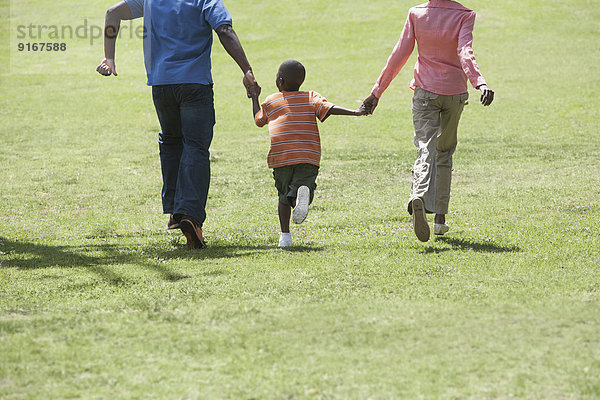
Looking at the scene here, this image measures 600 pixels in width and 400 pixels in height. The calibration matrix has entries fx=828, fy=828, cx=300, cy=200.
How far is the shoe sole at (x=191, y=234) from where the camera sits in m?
6.59

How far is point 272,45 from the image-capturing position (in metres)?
27.1

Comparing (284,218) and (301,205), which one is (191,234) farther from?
(301,205)

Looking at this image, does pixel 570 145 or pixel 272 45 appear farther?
pixel 272 45

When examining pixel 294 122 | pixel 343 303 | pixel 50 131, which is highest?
pixel 294 122

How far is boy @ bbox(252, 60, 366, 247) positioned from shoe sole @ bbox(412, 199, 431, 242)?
0.84m

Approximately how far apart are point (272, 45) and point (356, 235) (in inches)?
814

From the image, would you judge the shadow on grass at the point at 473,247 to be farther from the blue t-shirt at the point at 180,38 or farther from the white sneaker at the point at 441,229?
the blue t-shirt at the point at 180,38

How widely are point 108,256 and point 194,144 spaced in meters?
1.17

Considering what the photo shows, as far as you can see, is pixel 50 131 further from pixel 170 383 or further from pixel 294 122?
pixel 170 383

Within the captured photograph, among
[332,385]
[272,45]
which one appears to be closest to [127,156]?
[332,385]

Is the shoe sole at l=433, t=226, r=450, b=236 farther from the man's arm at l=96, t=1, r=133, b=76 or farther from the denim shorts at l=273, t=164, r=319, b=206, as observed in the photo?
the man's arm at l=96, t=1, r=133, b=76

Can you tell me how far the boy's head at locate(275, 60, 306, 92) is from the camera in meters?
6.69

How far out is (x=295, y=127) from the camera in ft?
22.0

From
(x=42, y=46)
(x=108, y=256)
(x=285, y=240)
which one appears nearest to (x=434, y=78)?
(x=285, y=240)
